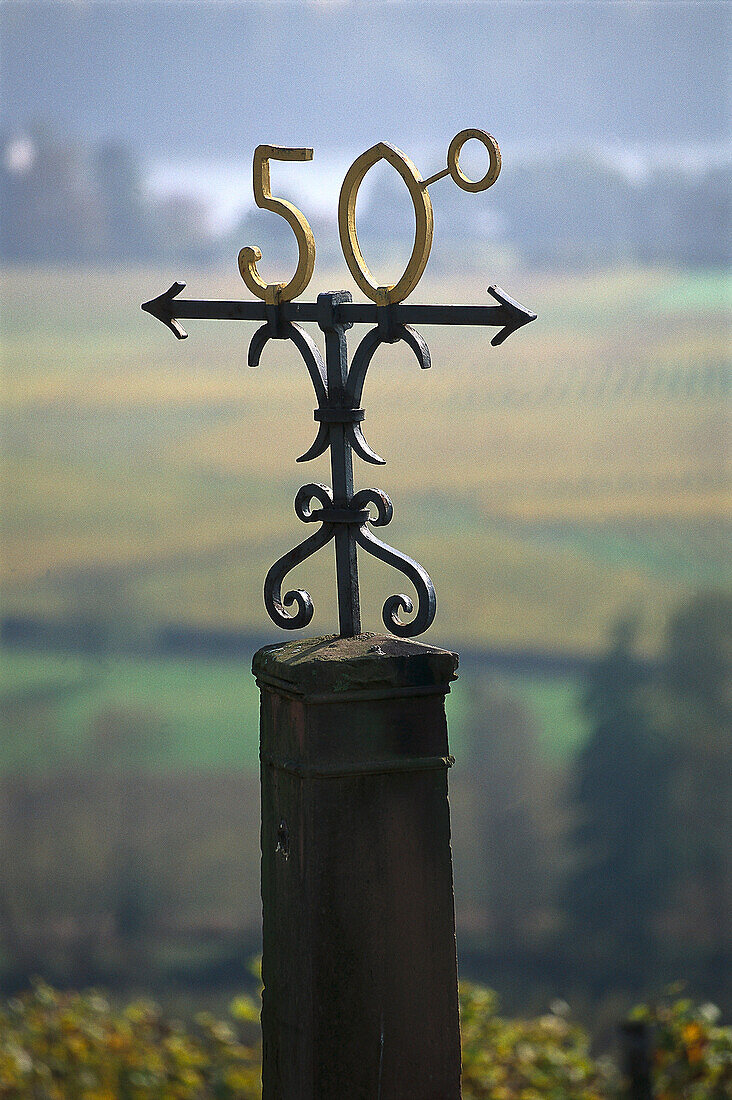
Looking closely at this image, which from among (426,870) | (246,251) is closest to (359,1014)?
(426,870)

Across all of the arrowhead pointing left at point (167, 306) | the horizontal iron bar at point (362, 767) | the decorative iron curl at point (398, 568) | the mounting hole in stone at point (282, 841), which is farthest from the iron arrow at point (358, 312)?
the mounting hole in stone at point (282, 841)

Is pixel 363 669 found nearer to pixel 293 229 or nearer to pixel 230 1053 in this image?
pixel 293 229

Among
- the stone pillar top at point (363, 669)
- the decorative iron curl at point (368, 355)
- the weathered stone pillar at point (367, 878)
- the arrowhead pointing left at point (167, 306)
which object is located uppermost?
the arrowhead pointing left at point (167, 306)

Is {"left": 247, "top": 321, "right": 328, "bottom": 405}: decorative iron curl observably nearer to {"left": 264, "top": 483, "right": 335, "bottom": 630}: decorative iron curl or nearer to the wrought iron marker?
the wrought iron marker

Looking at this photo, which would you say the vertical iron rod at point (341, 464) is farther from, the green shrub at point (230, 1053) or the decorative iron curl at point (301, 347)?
the green shrub at point (230, 1053)

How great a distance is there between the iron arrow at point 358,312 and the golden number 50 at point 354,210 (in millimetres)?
27

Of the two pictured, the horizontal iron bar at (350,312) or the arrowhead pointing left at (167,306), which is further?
the arrowhead pointing left at (167,306)

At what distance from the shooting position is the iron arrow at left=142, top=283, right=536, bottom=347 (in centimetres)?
217

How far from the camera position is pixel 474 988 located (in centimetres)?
543

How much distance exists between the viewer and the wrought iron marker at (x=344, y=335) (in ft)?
7.45

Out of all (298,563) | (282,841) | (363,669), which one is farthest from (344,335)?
(282,841)

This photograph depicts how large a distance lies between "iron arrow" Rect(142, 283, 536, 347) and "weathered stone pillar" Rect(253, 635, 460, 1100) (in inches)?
22.2

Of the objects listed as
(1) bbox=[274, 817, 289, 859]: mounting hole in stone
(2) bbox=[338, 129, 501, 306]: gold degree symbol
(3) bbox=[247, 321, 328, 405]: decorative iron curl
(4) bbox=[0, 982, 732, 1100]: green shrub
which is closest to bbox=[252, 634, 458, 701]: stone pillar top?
(1) bbox=[274, 817, 289, 859]: mounting hole in stone

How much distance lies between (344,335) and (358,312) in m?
0.07
